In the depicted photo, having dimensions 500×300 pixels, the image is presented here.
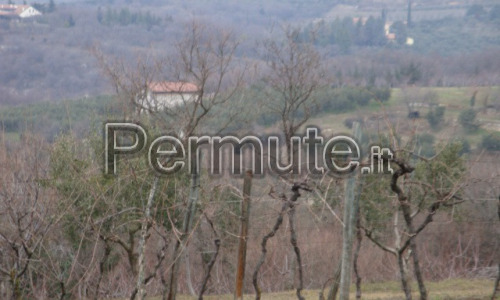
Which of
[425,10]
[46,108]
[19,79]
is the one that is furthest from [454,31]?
[46,108]

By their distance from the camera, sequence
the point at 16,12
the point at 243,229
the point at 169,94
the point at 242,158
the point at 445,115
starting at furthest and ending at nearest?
the point at 16,12, the point at 445,115, the point at 242,158, the point at 169,94, the point at 243,229

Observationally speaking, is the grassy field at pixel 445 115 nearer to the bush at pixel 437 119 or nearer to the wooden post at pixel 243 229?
the bush at pixel 437 119

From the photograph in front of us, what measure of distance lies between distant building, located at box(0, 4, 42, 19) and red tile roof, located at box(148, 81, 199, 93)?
57628mm

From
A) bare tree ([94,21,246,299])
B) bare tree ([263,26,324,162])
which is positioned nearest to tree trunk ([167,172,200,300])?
bare tree ([94,21,246,299])

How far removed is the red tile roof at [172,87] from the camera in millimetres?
7934

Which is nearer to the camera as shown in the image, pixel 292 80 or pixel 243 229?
pixel 243 229

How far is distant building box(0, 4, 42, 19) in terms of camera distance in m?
60.4

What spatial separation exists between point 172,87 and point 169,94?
11.5 inches

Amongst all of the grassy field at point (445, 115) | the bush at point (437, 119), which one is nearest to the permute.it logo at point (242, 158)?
the grassy field at point (445, 115)

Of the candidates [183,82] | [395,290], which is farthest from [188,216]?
[395,290]

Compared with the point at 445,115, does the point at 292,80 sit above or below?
above

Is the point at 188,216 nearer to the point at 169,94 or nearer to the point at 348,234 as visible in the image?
the point at 348,234

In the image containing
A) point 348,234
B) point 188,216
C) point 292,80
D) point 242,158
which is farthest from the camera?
point 292,80

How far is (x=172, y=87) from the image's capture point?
8.53 metres
